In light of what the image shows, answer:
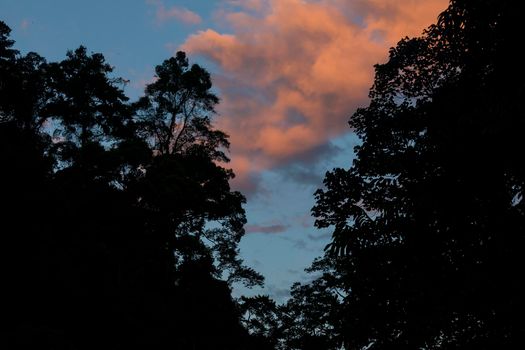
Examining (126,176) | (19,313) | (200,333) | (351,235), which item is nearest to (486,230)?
(351,235)

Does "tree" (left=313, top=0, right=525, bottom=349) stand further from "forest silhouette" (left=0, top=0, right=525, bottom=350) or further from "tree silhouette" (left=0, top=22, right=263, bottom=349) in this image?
"tree silhouette" (left=0, top=22, right=263, bottom=349)

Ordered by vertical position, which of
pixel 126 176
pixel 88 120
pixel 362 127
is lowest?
pixel 362 127

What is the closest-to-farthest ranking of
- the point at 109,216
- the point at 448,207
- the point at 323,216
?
1. the point at 448,207
2. the point at 323,216
3. the point at 109,216

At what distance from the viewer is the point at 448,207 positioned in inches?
428

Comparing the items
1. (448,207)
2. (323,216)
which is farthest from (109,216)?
(448,207)

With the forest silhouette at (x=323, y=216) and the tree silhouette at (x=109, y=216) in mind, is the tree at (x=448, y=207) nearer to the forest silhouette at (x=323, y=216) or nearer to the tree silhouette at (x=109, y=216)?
the forest silhouette at (x=323, y=216)

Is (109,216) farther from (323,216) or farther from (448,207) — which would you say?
(448,207)

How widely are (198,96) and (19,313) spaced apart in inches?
900

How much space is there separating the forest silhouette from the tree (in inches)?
1.5

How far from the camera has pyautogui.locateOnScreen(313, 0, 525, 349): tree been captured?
29.0 ft

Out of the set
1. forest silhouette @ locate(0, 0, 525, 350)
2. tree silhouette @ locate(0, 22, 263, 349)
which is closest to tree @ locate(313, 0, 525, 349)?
forest silhouette @ locate(0, 0, 525, 350)

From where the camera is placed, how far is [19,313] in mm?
14352

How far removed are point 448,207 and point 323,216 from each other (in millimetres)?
5094

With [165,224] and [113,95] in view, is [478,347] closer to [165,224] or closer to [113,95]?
[165,224]
